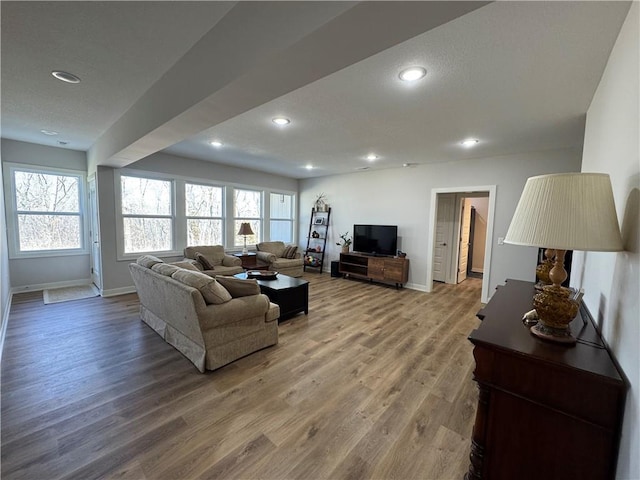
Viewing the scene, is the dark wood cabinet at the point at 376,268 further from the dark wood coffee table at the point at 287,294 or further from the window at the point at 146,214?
the window at the point at 146,214

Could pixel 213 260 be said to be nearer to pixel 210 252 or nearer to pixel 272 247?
pixel 210 252

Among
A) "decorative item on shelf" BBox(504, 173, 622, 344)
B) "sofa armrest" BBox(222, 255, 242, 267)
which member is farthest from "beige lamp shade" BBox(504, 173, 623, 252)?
"sofa armrest" BBox(222, 255, 242, 267)

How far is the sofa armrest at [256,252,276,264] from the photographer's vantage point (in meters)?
6.08

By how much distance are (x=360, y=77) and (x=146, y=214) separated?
4.80m

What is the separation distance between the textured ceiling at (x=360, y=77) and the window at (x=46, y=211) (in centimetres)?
101

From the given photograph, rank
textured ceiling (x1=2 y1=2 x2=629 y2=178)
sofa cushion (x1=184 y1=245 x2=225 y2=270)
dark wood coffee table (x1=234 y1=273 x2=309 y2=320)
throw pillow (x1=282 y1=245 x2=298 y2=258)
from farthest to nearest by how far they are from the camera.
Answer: throw pillow (x1=282 y1=245 x2=298 y2=258), sofa cushion (x1=184 y1=245 x2=225 y2=270), dark wood coffee table (x1=234 y1=273 x2=309 y2=320), textured ceiling (x1=2 y1=2 x2=629 y2=178)

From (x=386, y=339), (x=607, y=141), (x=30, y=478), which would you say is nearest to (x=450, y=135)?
(x=607, y=141)

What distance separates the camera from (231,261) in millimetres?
5484

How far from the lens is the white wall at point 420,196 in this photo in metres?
4.40

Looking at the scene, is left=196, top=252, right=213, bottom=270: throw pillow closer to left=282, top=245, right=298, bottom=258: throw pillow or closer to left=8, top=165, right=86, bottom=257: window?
left=282, top=245, right=298, bottom=258: throw pillow

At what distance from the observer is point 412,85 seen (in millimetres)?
2242

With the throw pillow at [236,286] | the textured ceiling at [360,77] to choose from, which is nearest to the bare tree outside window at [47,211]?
the textured ceiling at [360,77]

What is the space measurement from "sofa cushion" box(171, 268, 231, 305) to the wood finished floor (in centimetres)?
67

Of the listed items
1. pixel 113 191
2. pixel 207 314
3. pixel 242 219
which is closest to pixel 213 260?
pixel 242 219
